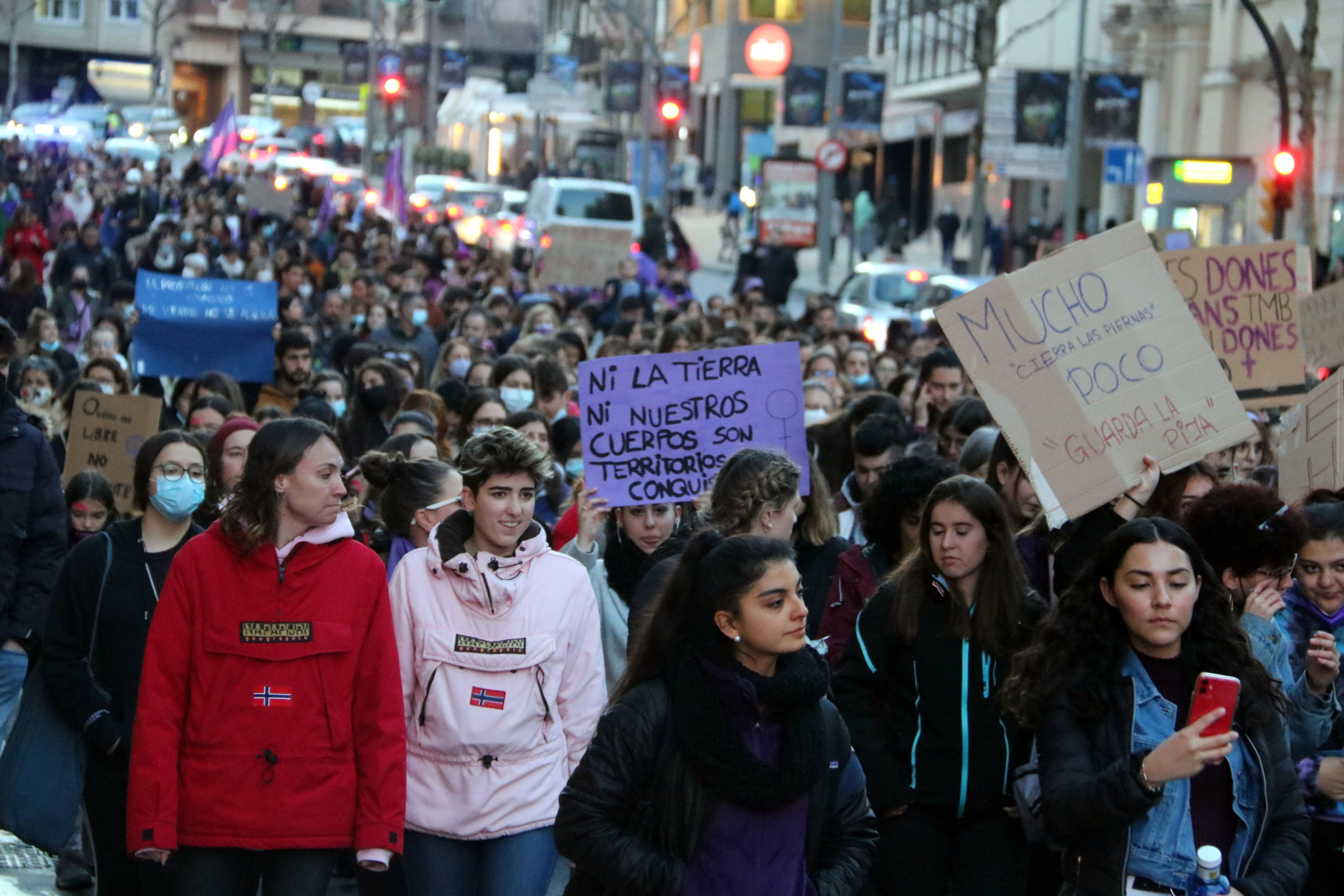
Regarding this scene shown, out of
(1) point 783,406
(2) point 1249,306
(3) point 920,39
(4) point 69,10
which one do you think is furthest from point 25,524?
(4) point 69,10

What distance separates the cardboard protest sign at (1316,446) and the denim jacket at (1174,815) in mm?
2557

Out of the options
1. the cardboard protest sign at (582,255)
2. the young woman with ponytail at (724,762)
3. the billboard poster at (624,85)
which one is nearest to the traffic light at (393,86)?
the billboard poster at (624,85)

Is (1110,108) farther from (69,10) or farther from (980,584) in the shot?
(69,10)

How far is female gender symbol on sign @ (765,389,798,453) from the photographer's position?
7.27 m

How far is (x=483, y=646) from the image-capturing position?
16.5ft

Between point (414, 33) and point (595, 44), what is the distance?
3277 centimetres

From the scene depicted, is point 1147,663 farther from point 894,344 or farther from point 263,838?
point 894,344

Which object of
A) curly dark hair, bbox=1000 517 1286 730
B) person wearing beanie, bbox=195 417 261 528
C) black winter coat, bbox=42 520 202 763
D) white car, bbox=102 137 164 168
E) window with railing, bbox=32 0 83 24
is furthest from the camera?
window with railing, bbox=32 0 83 24

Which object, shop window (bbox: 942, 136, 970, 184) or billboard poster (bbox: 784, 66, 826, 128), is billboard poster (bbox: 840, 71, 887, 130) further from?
shop window (bbox: 942, 136, 970, 184)

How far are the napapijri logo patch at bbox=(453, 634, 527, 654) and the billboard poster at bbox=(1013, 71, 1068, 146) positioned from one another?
31193mm

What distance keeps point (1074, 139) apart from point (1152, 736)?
31.8 m

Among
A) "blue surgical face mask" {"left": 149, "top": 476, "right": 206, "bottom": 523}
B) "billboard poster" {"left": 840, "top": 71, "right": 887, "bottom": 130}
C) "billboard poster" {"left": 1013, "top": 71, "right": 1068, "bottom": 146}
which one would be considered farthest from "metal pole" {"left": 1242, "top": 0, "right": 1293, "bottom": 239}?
"billboard poster" {"left": 840, "top": 71, "right": 887, "bottom": 130}

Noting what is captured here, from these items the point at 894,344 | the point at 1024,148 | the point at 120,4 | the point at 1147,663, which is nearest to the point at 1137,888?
the point at 1147,663

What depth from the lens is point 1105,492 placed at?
19.5 ft
